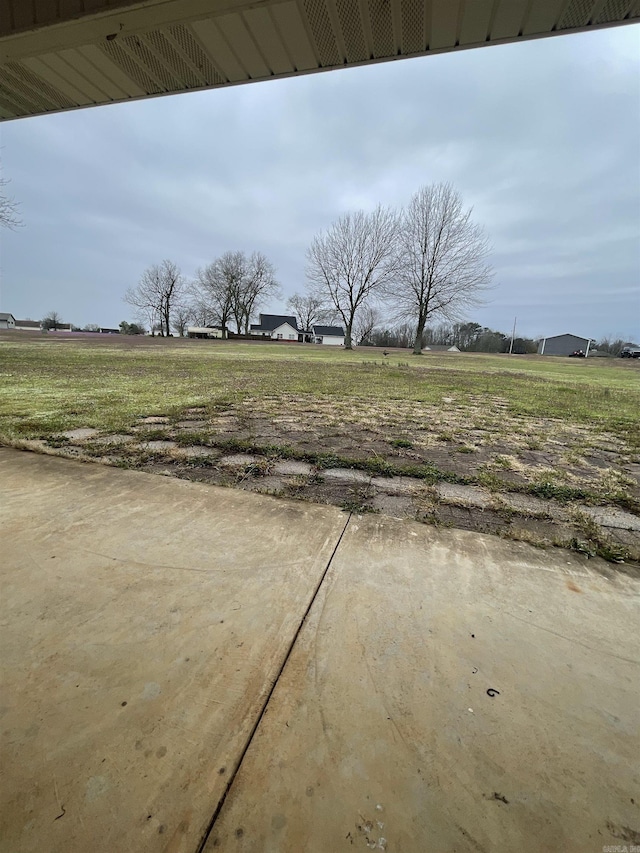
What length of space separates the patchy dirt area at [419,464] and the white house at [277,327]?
55.8 meters

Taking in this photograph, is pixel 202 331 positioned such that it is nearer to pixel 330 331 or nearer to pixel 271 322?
pixel 271 322

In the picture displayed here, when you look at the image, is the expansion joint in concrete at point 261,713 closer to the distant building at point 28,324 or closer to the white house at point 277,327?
the white house at point 277,327

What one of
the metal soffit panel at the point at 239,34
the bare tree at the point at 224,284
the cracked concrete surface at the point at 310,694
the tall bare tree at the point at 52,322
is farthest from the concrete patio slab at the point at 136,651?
the tall bare tree at the point at 52,322

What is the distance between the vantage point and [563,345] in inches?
1876

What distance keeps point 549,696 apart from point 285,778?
0.68 meters

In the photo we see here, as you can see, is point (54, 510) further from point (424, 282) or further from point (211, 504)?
point (424, 282)

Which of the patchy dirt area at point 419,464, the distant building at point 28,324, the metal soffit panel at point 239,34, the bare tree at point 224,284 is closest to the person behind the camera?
the patchy dirt area at point 419,464

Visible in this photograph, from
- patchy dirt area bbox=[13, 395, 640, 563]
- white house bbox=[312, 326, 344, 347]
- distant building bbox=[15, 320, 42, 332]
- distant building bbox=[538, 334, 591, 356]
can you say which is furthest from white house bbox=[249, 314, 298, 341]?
patchy dirt area bbox=[13, 395, 640, 563]

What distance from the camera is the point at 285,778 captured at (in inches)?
27.1

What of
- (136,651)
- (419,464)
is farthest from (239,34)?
(136,651)

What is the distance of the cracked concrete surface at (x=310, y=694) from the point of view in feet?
2.07

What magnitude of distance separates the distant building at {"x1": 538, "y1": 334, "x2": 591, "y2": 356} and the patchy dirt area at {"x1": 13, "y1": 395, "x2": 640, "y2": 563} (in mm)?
53220

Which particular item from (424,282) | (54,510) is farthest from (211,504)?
(424,282)

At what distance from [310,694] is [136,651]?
492 mm
